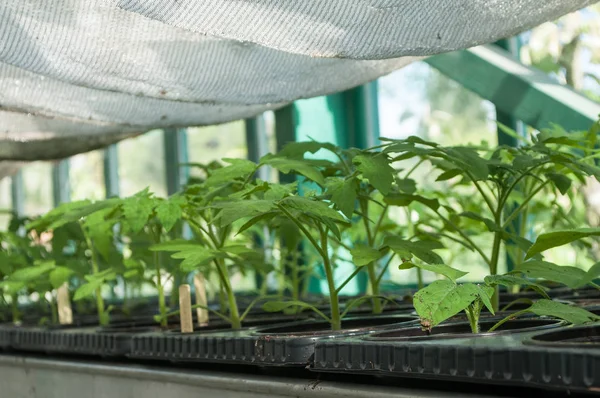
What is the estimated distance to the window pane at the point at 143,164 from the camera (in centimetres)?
522

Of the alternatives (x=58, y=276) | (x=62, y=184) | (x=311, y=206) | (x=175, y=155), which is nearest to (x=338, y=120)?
(x=175, y=155)

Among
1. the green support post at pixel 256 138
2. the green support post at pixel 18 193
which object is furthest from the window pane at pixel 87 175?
the green support post at pixel 256 138

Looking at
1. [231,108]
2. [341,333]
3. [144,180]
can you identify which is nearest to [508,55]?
[231,108]

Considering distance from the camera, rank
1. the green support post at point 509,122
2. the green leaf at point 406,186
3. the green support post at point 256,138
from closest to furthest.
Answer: the green leaf at point 406,186 → the green support post at point 509,122 → the green support post at point 256,138

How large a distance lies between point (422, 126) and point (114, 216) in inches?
61.0

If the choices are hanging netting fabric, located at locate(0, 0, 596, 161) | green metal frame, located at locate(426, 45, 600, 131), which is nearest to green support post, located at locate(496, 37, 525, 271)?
green metal frame, located at locate(426, 45, 600, 131)

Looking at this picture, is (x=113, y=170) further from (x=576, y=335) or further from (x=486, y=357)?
(x=486, y=357)

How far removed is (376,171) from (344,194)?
7 centimetres

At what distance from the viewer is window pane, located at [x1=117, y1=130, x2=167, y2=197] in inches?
206

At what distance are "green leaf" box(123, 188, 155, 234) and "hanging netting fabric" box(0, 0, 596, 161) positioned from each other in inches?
9.5

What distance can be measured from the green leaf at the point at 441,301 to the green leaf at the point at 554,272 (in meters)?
0.16

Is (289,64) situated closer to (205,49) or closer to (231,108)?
(205,49)

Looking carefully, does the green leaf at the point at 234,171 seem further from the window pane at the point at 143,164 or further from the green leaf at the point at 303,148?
the window pane at the point at 143,164

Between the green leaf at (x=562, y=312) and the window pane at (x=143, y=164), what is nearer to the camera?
the green leaf at (x=562, y=312)
